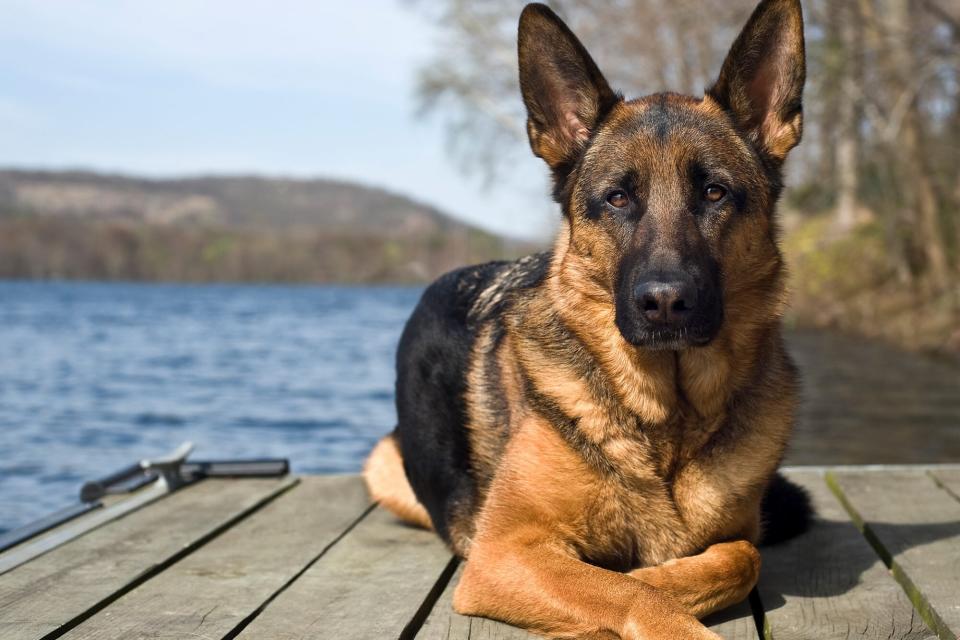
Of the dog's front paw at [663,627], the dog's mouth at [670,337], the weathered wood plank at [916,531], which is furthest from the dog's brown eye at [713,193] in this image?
the weathered wood plank at [916,531]

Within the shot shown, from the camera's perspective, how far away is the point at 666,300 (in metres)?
3.04

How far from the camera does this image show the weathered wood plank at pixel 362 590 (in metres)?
3.16

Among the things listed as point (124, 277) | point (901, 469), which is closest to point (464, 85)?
point (901, 469)

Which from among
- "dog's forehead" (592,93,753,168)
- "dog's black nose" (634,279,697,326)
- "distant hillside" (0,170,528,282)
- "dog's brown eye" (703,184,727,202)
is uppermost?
"dog's forehead" (592,93,753,168)

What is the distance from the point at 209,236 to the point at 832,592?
82.9m

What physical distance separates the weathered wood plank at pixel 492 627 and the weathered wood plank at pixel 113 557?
44.7 inches

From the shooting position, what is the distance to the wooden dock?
10.4 feet

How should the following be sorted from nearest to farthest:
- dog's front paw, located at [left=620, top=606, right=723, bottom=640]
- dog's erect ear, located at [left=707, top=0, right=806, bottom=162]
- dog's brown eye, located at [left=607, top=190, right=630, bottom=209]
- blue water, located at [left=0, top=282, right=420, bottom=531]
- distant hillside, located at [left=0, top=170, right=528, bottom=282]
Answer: dog's front paw, located at [left=620, top=606, right=723, bottom=640]
dog's brown eye, located at [left=607, top=190, right=630, bottom=209]
dog's erect ear, located at [left=707, top=0, right=806, bottom=162]
blue water, located at [left=0, top=282, right=420, bottom=531]
distant hillside, located at [left=0, top=170, right=528, bottom=282]

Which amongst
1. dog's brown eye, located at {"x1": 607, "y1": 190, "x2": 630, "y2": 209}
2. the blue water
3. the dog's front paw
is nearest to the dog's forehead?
dog's brown eye, located at {"x1": 607, "y1": 190, "x2": 630, "y2": 209}

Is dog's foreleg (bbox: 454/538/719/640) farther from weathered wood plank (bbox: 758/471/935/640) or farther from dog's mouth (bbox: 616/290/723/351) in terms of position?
dog's mouth (bbox: 616/290/723/351)

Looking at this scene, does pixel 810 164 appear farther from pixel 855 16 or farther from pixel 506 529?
pixel 506 529

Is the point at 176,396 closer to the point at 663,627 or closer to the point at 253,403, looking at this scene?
the point at 253,403

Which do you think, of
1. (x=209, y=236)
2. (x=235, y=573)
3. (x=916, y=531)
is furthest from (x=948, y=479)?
(x=209, y=236)

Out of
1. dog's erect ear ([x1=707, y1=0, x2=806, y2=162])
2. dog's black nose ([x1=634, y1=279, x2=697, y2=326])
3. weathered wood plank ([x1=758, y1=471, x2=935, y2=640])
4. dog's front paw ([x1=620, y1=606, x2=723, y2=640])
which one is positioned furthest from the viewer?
dog's erect ear ([x1=707, y1=0, x2=806, y2=162])
